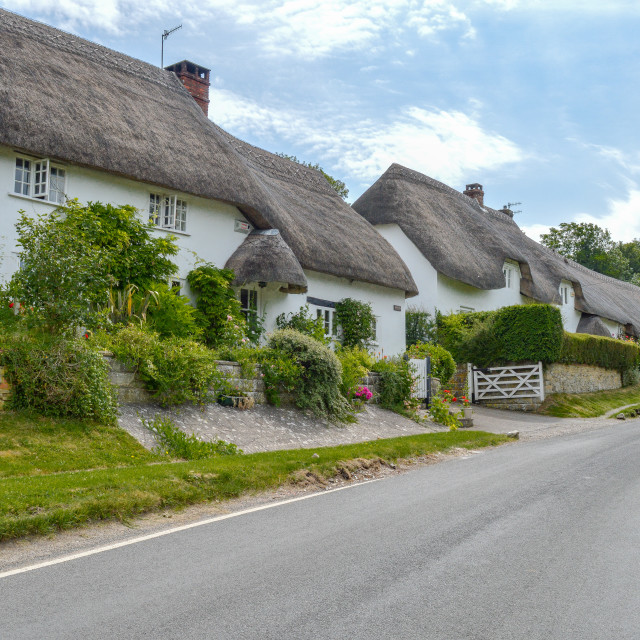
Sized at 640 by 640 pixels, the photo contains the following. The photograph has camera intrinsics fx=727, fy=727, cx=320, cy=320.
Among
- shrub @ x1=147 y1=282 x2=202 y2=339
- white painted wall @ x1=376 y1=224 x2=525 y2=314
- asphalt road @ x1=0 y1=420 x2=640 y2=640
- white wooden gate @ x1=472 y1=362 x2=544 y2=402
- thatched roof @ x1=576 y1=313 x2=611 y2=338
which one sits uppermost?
white painted wall @ x1=376 y1=224 x2=525 y2=314

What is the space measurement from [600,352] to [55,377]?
81.2ft

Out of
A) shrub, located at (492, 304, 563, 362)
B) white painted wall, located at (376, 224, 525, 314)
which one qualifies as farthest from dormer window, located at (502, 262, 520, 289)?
shrub, located at (492, 304, 563, 362)

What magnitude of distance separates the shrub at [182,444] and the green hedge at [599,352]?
57.2 ft

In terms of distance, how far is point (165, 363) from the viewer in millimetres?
12836

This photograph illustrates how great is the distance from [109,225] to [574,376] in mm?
18734

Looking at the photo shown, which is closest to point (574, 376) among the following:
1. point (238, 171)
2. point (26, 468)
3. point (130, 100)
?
point (238, 171)

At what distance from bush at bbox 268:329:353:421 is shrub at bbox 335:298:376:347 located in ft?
24.7

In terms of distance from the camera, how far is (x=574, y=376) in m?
27.7

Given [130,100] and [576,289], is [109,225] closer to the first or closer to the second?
[130,100]

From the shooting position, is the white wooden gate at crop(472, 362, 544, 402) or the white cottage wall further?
the white wooden gate at crop(472, 362, 544, 402)

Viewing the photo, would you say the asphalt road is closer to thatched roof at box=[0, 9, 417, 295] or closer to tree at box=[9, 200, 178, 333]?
tree at box=[9, 200, 178, 333]

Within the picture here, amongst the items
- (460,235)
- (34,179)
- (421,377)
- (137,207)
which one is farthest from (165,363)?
(460,235)

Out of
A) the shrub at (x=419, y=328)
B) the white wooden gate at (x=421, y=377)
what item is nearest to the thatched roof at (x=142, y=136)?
the shrub at (x=419, y=328)

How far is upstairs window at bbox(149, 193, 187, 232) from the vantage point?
19.2 metres
